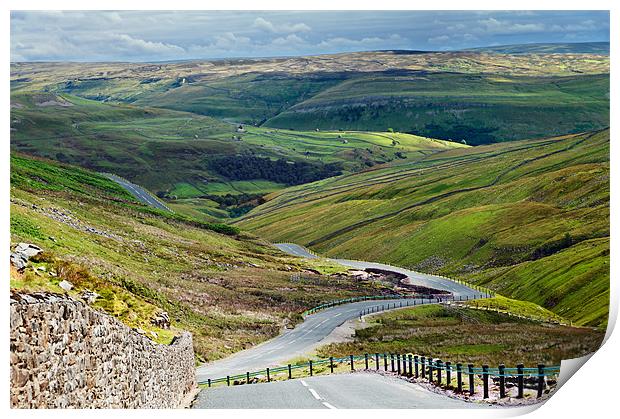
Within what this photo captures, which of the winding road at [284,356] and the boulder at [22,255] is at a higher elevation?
the boulder at [22,255]

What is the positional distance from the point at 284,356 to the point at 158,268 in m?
29.7

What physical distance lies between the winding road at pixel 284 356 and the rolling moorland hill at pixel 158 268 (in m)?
2.36

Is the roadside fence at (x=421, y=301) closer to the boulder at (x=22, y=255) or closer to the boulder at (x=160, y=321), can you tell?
the boulder at (x=160, y=321)

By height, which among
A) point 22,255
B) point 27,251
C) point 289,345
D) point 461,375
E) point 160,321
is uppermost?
point 22,255

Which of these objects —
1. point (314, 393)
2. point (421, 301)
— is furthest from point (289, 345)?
point (421, 301)

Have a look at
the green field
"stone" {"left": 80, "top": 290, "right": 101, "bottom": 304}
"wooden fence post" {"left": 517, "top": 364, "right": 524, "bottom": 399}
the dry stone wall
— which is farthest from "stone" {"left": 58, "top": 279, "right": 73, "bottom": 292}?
the green field

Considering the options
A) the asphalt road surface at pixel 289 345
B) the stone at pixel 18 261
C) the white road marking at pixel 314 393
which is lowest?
the asphalt road surface at pixel 289 345

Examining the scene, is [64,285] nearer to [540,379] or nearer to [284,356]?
[540,379]

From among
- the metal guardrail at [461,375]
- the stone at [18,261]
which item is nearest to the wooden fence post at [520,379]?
the metal guardrail at [461,375]

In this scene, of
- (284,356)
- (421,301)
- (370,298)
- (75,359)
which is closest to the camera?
Answer: (75,359)

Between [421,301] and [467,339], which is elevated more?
[467,339]

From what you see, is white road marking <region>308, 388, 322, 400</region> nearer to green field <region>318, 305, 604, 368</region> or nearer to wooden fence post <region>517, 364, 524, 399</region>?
wooden fence post <region>517, 364, 524, 399</region>

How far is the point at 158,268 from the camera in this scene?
96750mm

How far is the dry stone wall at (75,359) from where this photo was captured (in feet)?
69.5
